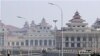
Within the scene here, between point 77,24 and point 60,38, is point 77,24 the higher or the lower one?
the higher one

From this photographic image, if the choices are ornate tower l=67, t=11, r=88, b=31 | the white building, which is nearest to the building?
ornate tower l=67, t=11, r=88, b=31

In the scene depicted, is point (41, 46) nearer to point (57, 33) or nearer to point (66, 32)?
point (57, 33)

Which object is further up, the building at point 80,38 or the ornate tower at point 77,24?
the ornate tower at point 77,24


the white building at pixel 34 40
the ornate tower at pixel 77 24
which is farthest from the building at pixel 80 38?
the white building at pixel 34 40

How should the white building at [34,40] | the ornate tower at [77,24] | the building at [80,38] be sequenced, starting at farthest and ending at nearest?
the white building at [34,40]
the ornate tower at [77,24]
the building at [80,38]

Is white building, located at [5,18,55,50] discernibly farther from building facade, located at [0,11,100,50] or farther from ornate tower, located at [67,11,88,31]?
ornate tower, located at [67,11,88,31]

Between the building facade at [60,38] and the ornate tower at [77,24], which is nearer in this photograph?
the building facade at [60,38]

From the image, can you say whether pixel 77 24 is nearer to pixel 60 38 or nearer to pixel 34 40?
pixel 60 38

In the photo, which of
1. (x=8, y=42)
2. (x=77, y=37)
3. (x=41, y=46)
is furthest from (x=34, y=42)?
(x=77, y=37)

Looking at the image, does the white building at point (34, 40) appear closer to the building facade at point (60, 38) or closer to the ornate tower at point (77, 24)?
the building facade at point (60, 38)

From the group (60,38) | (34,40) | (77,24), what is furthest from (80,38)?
(34,40)

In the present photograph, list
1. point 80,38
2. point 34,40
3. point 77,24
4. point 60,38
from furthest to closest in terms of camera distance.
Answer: point 34,40
point 77,24
point 60,38
point 80,38

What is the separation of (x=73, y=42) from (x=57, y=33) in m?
4.38

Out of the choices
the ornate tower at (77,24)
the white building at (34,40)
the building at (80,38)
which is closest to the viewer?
the building at (80,38)
